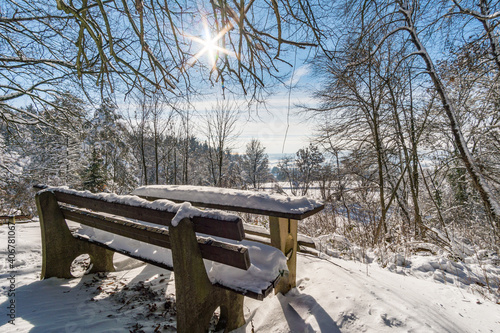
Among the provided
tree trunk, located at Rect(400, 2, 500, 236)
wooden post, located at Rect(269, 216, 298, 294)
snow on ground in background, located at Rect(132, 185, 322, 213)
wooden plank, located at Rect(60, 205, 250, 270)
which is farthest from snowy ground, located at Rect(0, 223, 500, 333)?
tree trunk, located at Rect(400, 2, 500, 236)

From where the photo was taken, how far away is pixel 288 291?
218 centimetres

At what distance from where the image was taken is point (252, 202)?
2.03 m

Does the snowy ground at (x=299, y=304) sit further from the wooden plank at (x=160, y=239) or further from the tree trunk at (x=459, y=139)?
the tree trunk at (x=459, y=139)

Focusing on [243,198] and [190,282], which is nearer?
[190,282]

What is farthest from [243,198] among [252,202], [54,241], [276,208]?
[54,241]

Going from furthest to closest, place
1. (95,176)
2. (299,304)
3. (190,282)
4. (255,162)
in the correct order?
(255,162), (95,176), (299,304), (190,282)

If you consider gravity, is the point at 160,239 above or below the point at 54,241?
above

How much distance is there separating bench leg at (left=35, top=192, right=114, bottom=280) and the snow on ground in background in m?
1.06

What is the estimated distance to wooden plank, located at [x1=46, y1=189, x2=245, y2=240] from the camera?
1337 millimetres

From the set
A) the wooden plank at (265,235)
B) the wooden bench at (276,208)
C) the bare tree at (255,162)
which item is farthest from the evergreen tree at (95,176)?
the bare tree at (255,162)

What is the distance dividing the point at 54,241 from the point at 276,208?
8.85 ft

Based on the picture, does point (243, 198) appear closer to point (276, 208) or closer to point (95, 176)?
point (276, 208)

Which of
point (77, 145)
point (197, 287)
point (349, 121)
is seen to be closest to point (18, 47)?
point (197, 287)

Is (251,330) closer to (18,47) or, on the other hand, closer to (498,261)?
(498,261)
